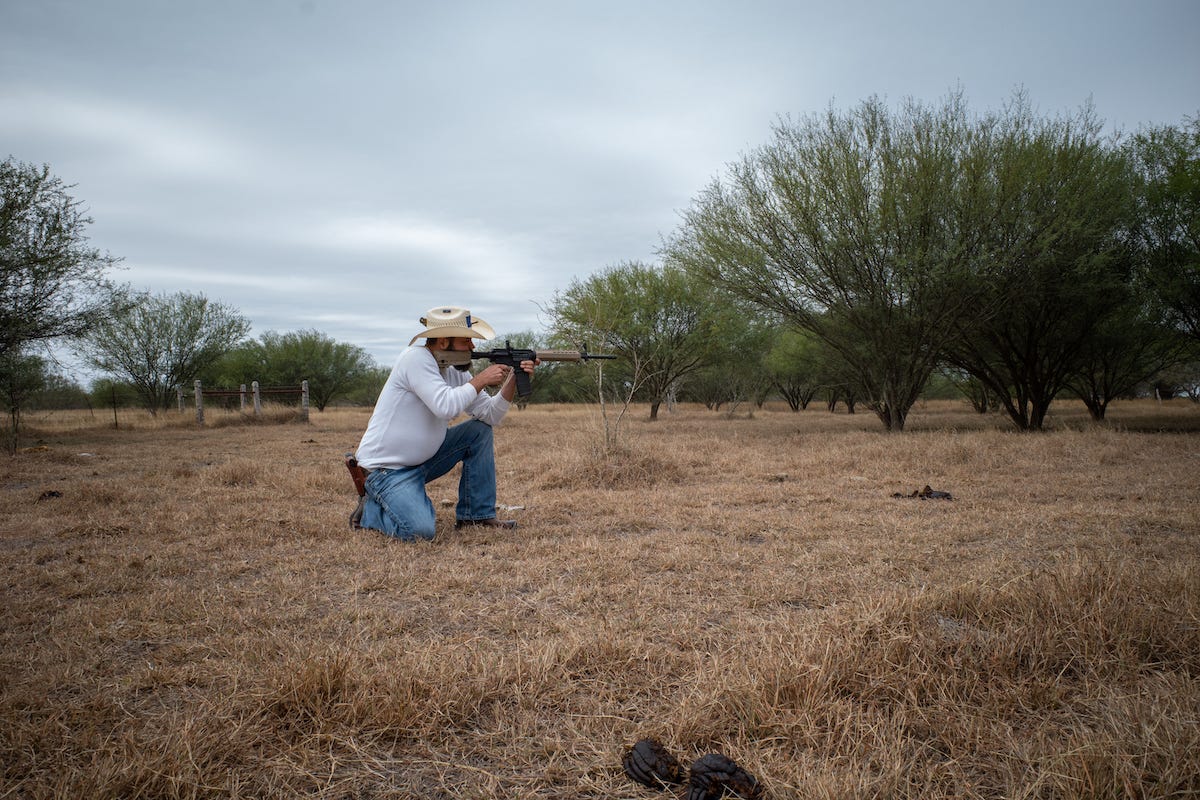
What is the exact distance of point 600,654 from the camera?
2.49 meters

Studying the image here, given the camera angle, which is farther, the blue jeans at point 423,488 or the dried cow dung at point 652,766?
the blue jeans at point 423,488

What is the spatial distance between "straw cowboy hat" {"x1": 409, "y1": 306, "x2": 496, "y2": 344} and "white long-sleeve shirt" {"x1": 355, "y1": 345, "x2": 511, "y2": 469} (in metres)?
0.17

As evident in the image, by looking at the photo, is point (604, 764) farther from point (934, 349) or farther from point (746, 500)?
point (934, 349)

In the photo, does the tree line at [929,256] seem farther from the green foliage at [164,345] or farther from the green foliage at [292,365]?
the green foliage at [292,365]

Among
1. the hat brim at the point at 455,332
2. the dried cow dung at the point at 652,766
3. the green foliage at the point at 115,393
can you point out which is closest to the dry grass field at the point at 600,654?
the dried cow dung at the point at 652,766

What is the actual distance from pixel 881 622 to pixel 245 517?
5.03m

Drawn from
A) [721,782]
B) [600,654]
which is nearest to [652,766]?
[721,782]

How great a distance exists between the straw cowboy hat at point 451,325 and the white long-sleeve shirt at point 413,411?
0.55 ft

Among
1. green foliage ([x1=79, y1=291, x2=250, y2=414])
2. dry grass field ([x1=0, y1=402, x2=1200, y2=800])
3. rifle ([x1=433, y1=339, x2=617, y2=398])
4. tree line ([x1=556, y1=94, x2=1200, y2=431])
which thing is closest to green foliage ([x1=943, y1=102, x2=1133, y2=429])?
tree line ([x1=556, y1=94, x2=1200, y2=431])

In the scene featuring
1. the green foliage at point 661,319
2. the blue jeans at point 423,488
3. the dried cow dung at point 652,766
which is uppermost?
the green foliage at point 661,319

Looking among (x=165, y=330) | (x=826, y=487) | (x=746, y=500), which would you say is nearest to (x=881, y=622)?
(x=746, y=500)

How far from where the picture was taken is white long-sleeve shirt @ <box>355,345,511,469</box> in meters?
4.65

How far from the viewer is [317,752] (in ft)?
6.12

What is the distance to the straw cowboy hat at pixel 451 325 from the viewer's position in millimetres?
4773
